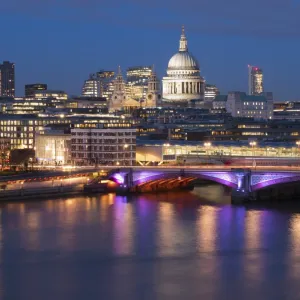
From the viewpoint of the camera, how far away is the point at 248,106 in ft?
216

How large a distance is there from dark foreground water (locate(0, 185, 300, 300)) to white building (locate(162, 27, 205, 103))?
41.0 meters

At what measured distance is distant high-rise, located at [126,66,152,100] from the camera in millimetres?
69375

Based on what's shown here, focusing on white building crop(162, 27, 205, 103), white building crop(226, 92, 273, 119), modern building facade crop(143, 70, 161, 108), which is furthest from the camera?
white building crop(162, 27, 205, 103)

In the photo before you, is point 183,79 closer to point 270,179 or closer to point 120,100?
point 120,100

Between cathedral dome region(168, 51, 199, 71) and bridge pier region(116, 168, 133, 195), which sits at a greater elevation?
cathedral dome region(168, 51, 199, 71)

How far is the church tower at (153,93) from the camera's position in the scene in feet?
211

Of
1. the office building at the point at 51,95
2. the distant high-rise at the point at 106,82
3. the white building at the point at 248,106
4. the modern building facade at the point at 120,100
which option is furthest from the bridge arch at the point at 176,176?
the distant high-rise at the point at 106,82

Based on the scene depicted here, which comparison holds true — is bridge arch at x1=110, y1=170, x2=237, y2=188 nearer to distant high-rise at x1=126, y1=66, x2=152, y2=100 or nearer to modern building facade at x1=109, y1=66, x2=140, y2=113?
modern building facade at x1=109, y1=66, x2=140, y2=113

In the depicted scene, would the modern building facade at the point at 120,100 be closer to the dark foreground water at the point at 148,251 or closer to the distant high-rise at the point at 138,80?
the distant high-rise at the point at 138,80

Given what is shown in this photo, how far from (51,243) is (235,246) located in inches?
138

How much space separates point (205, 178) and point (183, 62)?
38837 millimetres

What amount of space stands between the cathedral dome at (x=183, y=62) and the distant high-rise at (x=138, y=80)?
2733mm

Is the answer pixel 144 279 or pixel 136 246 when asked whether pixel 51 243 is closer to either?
pixel 136 246

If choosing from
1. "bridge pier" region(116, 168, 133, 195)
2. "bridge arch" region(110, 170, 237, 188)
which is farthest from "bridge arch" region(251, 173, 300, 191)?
"bridge pier" region(116, 168, 133, 195)
